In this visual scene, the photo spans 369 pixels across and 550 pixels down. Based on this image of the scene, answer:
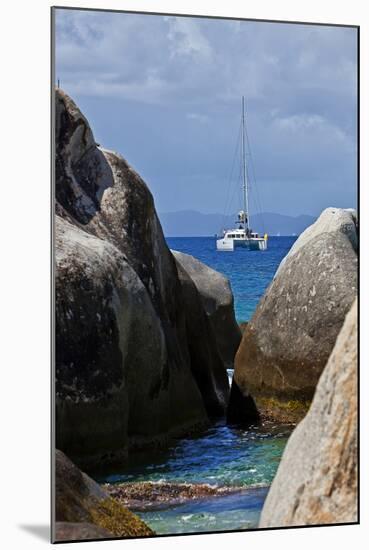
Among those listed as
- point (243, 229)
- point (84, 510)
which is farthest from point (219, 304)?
point (84, 510)

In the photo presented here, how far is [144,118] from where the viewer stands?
1052 centimetres

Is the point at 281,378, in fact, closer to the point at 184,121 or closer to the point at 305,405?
the point at 305,405

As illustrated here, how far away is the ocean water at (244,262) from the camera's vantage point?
39.0ft

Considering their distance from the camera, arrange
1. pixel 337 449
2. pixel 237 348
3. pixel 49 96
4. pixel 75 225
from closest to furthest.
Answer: pixel 337 449
pixel 49 96
pixel 75 225
pixel 237 348

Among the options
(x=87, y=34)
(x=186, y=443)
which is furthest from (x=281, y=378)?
(x=87, y=34)

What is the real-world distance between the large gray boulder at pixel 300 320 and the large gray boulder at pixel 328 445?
4.46m

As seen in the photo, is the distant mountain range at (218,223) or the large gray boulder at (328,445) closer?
the large gray boulder at (328,445)

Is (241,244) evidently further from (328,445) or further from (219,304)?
(219,304)

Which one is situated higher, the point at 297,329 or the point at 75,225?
the point at 75,225

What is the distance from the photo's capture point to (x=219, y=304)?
1603 cm

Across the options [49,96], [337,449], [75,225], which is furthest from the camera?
[75,225]

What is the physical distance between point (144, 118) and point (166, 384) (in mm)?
2941

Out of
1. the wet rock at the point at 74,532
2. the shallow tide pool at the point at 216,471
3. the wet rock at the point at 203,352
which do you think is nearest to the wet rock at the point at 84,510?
the wet rock at the point at 74,532

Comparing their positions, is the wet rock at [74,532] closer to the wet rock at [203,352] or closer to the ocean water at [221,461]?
the ocean water at [221,461]
